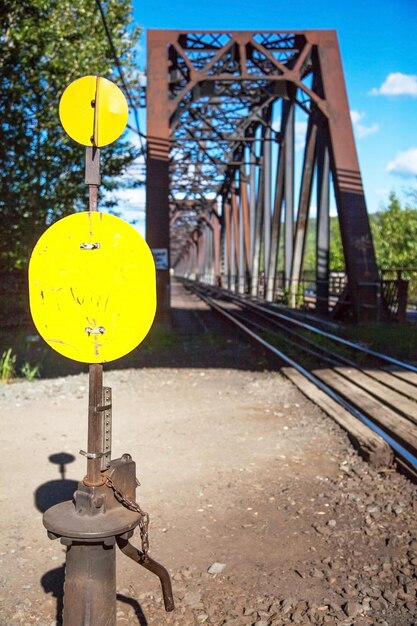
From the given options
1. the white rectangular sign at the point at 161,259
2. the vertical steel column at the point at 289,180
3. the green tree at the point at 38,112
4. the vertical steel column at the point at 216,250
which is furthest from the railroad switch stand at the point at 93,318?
the vertical steel column at the point at 216,250

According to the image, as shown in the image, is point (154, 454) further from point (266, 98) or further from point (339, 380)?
point (266, 98)

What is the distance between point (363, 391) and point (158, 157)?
9.85 metres

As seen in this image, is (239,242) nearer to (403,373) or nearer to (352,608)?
(403,373)

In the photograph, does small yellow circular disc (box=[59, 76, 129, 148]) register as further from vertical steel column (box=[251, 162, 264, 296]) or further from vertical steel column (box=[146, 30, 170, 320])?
vertical steel column (box=[251, 162, 264, 296])

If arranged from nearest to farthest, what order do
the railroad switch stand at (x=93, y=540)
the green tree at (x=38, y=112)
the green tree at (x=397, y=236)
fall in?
the railroad switch stand at (x=93, y=540) → the green tree at (x=38, y=112) → the green tree at (x=397, y=236)

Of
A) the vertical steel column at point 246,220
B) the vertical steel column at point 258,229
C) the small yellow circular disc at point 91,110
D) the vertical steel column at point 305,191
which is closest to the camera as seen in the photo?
the small yellow circular disc at point 91,110

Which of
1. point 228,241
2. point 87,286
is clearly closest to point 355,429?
point 87,286

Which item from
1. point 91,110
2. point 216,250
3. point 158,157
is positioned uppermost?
point 158,157

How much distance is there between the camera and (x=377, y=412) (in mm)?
5926

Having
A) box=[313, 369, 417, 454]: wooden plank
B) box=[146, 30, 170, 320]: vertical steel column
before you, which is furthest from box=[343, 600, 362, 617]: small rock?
box=[146, 30, 170, 320]: vertical steel column

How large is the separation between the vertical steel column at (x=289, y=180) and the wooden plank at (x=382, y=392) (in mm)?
12018

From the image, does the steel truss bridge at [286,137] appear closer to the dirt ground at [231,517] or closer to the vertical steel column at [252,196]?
the vertical steel column at [252,196]

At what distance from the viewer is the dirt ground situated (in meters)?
2.84

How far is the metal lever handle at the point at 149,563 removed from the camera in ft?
7.44
